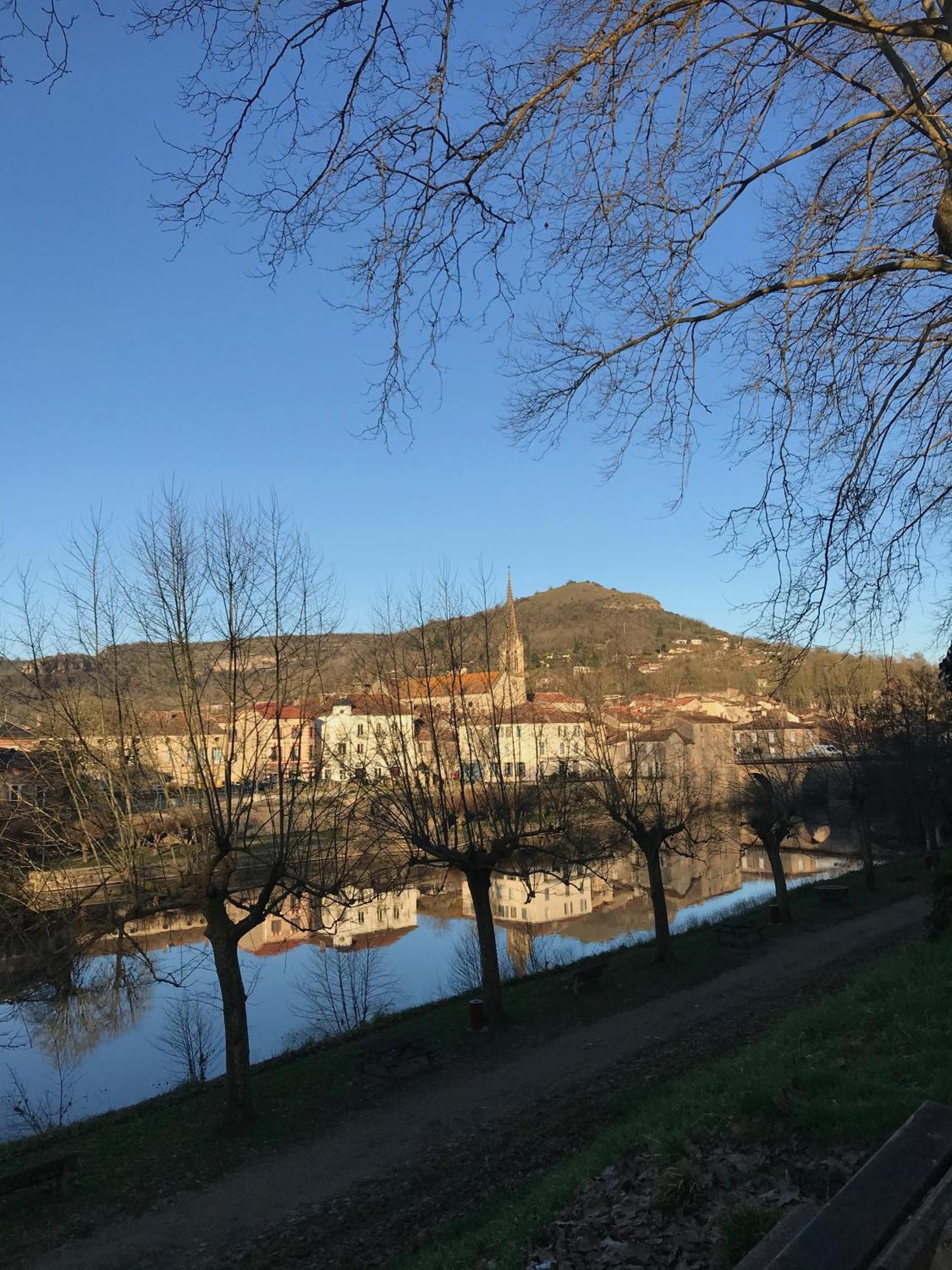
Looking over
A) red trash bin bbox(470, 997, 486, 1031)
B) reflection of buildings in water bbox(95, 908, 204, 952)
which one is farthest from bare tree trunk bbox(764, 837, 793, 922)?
reflection of buildings in water bbox(95, 908, 204, 952)

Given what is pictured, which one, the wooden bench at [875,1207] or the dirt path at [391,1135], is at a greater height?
the wooden bench at [875,1207]

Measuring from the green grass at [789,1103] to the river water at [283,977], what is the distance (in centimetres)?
512

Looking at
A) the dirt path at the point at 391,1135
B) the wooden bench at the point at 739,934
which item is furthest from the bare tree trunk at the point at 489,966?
the wooden bench at the point at 739,934

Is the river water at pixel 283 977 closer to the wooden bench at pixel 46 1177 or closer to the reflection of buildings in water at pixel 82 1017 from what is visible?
the reflection of buildings in water at pixel 82 1017

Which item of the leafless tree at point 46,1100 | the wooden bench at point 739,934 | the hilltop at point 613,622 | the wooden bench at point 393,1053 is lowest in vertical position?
the leafless tree at point 46,1100

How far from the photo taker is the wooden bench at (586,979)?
15118 mm

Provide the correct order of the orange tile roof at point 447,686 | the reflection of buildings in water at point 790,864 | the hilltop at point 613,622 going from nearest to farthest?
the orange tile roof at point 447,686 → the reflection of buildings in water at point 790,864 → the hilltop at point 613,622

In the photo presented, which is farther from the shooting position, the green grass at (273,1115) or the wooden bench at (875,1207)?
the green grass at (273,1115)

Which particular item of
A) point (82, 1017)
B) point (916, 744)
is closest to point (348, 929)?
point (82, 1017)

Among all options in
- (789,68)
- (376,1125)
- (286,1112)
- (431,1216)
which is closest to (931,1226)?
(789,68)

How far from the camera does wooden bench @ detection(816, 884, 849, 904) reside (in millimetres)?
22203

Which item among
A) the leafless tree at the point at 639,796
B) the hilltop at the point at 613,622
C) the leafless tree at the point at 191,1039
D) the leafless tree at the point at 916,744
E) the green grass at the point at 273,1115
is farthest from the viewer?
the hilltop at the point at 613,622

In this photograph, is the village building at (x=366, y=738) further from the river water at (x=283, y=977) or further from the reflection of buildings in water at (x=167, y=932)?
the reflection of buildings in water at (x=167, y=932)

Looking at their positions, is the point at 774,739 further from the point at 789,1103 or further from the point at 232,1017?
the point at 789,1103
